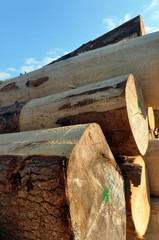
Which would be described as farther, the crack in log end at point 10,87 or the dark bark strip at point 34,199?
the crack in log end at point 10,87

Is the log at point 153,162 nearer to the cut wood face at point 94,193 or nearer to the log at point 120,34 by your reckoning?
the cut wood face at point 94,193

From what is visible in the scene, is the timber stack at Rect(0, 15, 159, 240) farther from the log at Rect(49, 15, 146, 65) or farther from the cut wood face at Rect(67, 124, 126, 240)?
the log at Rect(49, 15, 146, 65)

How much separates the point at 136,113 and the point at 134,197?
27.9 inches

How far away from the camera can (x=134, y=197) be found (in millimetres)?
1406

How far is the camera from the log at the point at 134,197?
4.22 feet

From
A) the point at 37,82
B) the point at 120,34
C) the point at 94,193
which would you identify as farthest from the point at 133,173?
the point at 120,34

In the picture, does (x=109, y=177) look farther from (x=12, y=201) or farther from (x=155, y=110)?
(x=155, y=110)

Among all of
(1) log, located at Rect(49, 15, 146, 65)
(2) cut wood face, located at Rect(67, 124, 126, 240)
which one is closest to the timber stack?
(2) cut wood face, located at Rect(67, 124, 126, 240)

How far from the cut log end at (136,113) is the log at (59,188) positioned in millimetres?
351

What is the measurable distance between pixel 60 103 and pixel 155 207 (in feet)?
5.10

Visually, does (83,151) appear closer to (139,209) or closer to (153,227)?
(139,209)

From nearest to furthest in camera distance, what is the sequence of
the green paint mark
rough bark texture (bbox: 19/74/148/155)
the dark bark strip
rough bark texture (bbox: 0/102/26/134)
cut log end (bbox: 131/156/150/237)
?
the dark bark strip < the green paint mark < rough bark texture (bbox: 19/74/148/155) < cut log end (bbox: 131/156/150/237) < rough bark texture (bbox: 0/102/26/134)

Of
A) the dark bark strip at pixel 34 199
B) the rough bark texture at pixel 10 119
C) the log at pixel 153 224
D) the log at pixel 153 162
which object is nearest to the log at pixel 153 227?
the log at pixel 153 224

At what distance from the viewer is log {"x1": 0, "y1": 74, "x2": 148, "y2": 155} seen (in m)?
1.20
